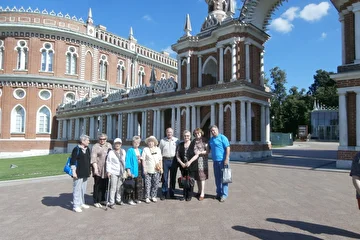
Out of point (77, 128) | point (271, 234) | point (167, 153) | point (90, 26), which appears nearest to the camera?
point (271, 234)

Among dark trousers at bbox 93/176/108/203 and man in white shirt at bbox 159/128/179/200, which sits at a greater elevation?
man in white shirt at bbox 159/128/179/200

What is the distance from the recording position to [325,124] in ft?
179

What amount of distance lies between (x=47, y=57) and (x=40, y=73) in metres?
2.44

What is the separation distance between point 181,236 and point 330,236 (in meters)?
2.61

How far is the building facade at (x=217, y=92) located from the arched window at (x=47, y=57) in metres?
16.0

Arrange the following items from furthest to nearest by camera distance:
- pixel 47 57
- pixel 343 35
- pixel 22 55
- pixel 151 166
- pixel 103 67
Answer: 1. pixel 103 67
2. pixel 47 57
3. pixel 22 55
4. pixel 343 35
5. pixel 151 166

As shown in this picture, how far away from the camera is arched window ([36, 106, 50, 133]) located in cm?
3694

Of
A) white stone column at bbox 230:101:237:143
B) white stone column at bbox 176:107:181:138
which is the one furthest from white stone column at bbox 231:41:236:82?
white stone column at bbox 176:107:181:138

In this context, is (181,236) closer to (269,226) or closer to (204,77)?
(269,226)

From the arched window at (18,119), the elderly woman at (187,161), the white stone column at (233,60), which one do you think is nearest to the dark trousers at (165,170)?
the elderly woman at (187,161)

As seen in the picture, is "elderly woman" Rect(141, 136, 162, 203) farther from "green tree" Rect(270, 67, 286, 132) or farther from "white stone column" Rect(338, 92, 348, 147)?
"green tree" Rect(270, 67, 286, 132)

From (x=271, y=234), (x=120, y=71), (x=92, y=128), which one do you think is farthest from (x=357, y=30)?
(x=120, y=71)

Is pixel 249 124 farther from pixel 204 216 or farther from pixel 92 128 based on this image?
pixel 92 128

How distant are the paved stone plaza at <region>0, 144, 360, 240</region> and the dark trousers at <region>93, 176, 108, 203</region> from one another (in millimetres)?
408
